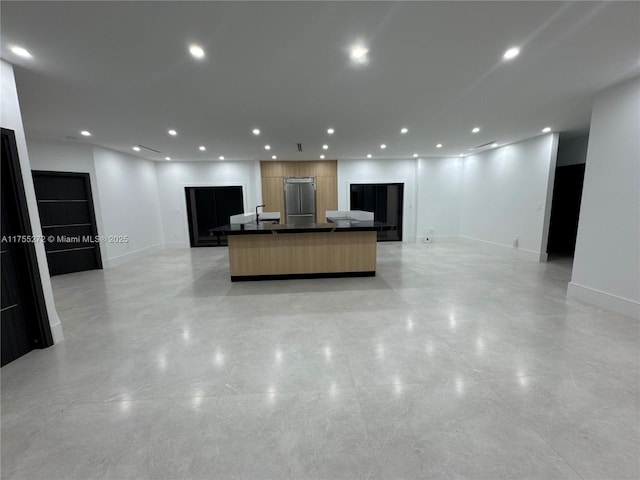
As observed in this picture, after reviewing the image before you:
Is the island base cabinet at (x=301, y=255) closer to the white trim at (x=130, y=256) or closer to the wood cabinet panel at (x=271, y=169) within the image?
the white trim at (x=130, y=256)

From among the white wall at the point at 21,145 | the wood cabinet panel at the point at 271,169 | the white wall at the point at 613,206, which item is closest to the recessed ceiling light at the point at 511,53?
the white wall at the point at 613,206

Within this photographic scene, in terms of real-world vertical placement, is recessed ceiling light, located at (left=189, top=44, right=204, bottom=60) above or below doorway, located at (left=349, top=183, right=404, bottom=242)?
above

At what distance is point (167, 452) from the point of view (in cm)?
147

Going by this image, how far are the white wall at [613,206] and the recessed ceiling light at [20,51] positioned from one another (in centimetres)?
631

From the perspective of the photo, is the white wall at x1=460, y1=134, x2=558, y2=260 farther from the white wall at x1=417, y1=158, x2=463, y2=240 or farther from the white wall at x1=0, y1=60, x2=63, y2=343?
the white wall at x1=0, y1=60, x2=63, y2=343

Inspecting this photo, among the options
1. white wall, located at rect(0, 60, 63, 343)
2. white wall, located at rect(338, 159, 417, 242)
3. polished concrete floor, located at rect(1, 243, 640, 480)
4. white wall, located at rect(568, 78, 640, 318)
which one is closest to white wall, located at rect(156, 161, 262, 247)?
white wall, located at rect(338, 159, 417, 242)

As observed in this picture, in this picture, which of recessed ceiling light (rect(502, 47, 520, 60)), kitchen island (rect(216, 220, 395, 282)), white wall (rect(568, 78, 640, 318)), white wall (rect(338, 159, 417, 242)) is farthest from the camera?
white wall (rect(338, 159, 417, 242))

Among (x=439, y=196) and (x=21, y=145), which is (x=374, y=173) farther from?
(x=21, y=145)

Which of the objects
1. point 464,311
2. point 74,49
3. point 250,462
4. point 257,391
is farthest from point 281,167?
point 250,462

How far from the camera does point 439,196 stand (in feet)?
26.9

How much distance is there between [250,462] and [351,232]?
141 inches

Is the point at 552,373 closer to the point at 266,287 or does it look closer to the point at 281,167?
the point at 266,287

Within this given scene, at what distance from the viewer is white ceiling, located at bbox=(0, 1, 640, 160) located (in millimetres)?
1816

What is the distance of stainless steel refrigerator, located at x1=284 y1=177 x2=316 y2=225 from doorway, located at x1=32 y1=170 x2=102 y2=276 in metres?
4.87
